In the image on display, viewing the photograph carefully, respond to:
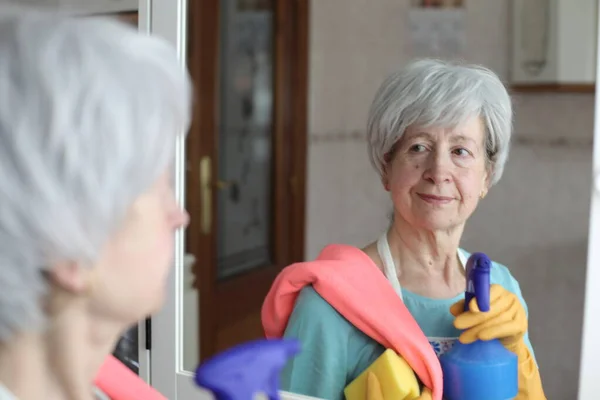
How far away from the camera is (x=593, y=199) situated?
620mm

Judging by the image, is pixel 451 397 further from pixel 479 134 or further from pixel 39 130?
pixel 39 130

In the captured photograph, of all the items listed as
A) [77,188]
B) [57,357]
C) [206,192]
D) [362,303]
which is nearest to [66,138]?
[77,188]

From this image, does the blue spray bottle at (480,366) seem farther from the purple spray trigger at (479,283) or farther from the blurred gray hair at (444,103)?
the blurred gray hair at (444,103)

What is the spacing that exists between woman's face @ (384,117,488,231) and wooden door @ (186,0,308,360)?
6.6 inches

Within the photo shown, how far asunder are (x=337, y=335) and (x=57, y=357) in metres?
0.30

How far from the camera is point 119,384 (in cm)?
51

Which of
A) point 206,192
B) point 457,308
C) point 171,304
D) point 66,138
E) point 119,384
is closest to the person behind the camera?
point 66,138

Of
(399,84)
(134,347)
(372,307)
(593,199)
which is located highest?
(399,84)

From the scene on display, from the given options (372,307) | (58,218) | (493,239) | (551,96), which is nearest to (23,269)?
(58,218)

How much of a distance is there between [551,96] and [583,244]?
0.17 metres

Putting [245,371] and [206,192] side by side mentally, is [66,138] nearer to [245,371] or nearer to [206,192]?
[245,371]

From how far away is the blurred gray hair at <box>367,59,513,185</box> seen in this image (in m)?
0.61

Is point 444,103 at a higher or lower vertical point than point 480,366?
higher

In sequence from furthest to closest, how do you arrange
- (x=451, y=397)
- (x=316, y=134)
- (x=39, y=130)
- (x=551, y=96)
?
(x=316, y=134)
(x=551, y=96)
(x=451, y=397)
(x=39, y=130)
